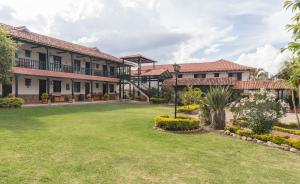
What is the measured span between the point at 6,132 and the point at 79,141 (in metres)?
2.82

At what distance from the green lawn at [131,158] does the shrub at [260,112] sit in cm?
140

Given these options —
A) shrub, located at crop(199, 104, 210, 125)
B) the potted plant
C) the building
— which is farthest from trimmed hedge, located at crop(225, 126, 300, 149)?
the potted plant

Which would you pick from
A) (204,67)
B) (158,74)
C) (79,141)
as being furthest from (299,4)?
(204,67)

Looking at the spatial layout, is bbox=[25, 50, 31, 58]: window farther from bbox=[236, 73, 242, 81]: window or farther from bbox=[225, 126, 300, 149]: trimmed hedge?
bbox=[236, 73, 242, 81]: window

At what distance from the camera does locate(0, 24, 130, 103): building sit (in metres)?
20.1

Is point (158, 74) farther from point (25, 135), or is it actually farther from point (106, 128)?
point (25, 135)

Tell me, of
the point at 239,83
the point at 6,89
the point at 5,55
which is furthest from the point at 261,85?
the point at 6,89

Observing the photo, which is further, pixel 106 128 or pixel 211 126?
pixel 211 126

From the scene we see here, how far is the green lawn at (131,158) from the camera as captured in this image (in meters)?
5.16

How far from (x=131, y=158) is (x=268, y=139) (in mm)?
5977

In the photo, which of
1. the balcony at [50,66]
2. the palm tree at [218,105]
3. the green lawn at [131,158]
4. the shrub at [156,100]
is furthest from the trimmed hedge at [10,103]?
the shrub at [156,100]

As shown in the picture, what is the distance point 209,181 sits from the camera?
5.20 metres

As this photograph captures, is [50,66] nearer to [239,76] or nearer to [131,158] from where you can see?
[131,158]

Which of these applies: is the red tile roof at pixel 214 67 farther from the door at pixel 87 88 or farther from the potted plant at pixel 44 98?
the potted plant at pixel 44 98
